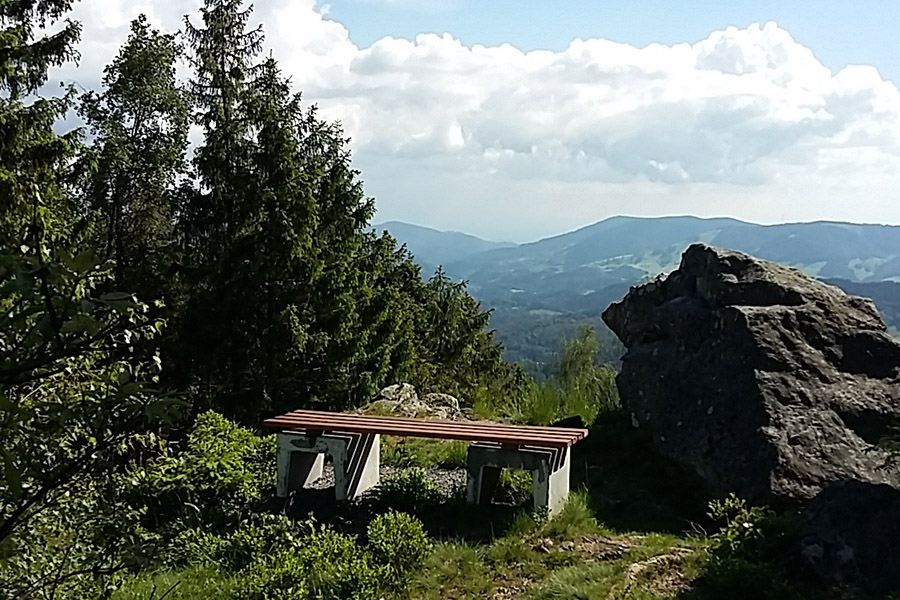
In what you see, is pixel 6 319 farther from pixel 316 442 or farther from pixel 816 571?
pixel 316 442

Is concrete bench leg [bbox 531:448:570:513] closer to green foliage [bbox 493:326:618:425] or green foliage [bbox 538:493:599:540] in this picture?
green foliage [bbox 538:493:599:540]

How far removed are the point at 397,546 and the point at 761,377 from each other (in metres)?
3.01

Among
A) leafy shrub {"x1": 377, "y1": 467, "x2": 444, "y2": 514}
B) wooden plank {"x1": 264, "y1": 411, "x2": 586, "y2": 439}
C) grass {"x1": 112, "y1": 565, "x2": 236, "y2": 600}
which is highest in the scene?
wooden plank {"x1": 264, "y1": 411, "x2": 586, "y2": 439}

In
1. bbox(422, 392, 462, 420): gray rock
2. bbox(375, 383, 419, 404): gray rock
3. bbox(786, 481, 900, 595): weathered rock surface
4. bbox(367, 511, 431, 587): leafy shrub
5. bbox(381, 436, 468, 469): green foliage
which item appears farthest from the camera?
bbox(375, 383, 419, 404): gray rock

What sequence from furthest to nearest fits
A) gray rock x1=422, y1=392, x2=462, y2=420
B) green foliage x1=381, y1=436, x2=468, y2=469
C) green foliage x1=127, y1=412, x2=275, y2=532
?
1. gray rock x1=422, y1=392, x2=462, y2=420
2. green foliage x1=381, y1=436, x2=468, y2=469
3. green foliage x1=127, y1=412, x2=275, y2=532

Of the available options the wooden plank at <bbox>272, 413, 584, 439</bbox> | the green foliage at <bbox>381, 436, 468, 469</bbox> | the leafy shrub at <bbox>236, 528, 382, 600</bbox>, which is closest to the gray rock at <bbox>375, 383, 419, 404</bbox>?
the green foliage at <bbox>381, 436, 468, 469</bbox>

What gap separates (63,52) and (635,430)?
35.3 ft

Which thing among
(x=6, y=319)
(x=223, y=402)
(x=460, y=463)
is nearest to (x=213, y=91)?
(x=223, y=402)

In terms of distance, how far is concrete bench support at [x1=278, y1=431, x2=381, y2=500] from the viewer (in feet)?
20.6

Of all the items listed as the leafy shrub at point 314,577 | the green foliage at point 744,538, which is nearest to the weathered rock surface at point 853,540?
the green foliage at point 744,538

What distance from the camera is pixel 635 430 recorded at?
745 cm

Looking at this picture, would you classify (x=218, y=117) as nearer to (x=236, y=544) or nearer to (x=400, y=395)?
(x=400, y=395)

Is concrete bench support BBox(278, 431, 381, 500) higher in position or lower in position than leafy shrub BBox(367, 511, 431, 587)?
higher

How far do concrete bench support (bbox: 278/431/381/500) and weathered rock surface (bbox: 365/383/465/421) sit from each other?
9.46ft
